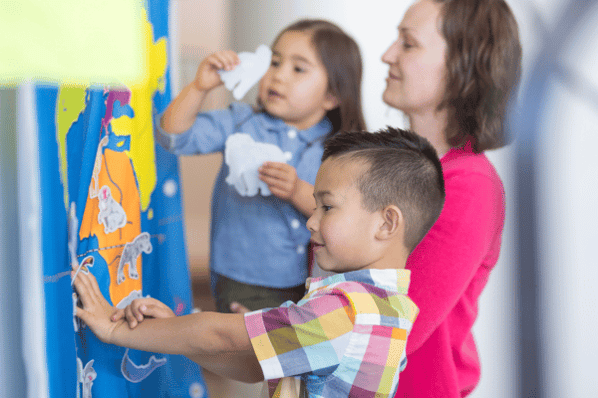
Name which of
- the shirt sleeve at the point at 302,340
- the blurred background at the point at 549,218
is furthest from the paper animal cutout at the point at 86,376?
the blurred background at the point at 549,218

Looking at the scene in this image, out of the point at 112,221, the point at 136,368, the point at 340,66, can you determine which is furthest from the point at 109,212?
the point at 340,66

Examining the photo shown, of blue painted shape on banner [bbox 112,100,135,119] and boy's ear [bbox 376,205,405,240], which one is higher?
blue painted shape on banner [bbox 112,100,135,119]

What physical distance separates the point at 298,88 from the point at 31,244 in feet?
2.04

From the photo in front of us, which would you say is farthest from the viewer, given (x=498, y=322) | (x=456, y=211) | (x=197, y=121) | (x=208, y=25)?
(x=208, y=25)

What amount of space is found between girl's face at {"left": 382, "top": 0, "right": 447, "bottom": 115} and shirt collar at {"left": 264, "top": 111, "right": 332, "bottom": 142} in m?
0.24

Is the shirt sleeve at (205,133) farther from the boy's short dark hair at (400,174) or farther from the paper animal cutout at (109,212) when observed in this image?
the boy's short dark hair at (400,174)

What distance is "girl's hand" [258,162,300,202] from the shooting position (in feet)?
3.09

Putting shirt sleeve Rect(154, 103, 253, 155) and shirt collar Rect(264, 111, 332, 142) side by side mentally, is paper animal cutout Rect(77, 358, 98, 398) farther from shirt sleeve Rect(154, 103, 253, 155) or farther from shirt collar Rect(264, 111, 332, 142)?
shirt collar Rect(264, 111, 332, 142)

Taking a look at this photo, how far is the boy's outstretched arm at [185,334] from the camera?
0.59 metres

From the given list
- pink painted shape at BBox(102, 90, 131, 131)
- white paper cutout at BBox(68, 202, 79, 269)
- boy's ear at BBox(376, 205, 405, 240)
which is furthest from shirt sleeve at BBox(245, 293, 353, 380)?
pink painted shape at BBox(102, 90, 131, 131)

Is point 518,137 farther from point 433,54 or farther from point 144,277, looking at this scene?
point 144,277

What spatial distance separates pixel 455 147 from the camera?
2.89ft

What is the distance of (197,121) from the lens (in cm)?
100

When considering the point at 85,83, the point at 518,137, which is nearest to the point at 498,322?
the point at 518,137
